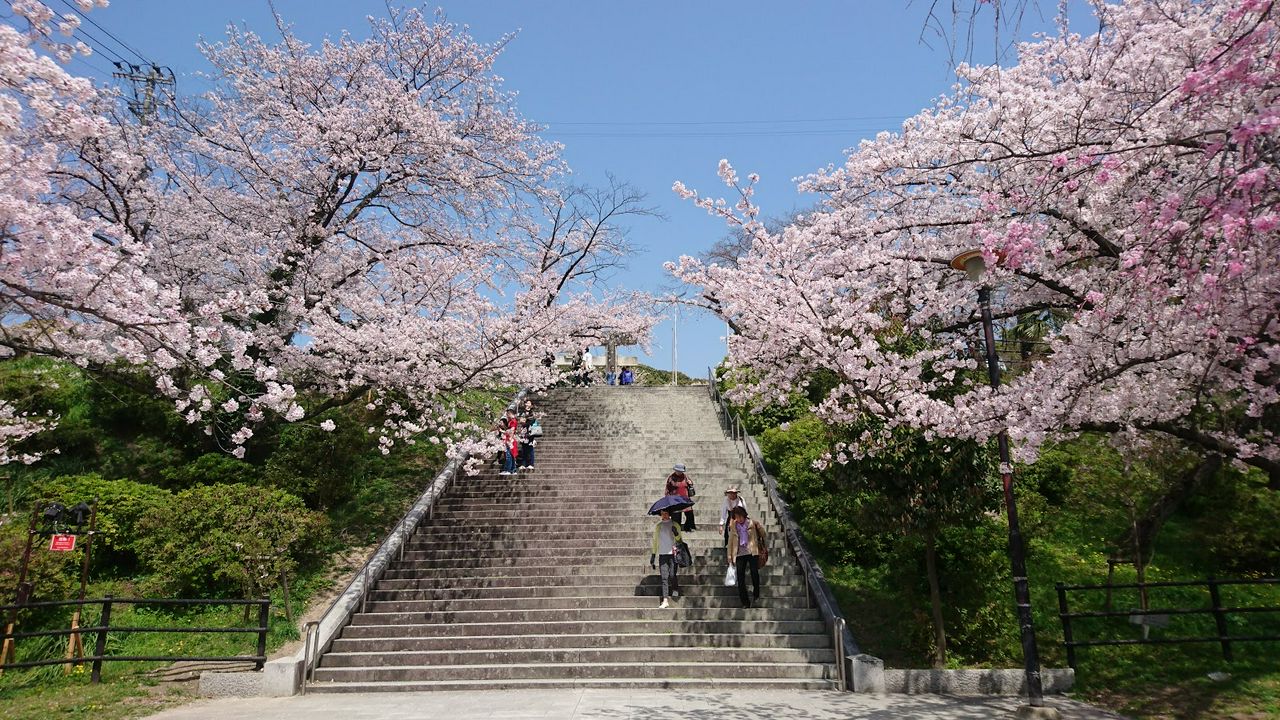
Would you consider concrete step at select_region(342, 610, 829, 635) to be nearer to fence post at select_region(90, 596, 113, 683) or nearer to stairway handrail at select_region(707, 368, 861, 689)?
stairway handrail at select_region(707, 368, 861, 689)

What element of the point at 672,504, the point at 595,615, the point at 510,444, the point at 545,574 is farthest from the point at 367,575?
the point at 672,504

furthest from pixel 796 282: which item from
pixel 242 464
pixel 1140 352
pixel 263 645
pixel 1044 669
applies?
pixel 242 464

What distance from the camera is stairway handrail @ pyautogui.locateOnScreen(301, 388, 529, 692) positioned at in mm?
9055

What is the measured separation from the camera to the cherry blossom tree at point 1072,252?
4.66 m

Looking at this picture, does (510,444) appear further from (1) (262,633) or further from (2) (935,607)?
(2) (935,607)

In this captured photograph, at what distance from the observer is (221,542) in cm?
1059

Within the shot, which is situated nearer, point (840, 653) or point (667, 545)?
point (840, 653)

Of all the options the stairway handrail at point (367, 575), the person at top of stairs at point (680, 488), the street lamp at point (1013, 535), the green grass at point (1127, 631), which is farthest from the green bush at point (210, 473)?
the street lamp at point (1013, 535)

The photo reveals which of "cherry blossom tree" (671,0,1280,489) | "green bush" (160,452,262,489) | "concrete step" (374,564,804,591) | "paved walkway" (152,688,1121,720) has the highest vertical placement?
"cherry blossom tree" (671,0,1280,489)

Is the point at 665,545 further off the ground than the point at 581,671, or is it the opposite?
the point at 665,545

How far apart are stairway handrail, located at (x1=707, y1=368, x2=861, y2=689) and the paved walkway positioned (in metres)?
0.75

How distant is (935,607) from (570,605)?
5.07 meters

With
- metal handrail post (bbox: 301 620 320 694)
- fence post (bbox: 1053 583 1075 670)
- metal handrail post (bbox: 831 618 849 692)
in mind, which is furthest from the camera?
metal handrail post (bbox: 301 620 320 694)

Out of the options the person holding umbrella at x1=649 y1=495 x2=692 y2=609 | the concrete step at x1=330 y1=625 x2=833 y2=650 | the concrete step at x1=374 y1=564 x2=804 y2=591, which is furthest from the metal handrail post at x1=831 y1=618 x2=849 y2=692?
the person holding umbrella at x1=649 y1=495 x2=692 y2=609
